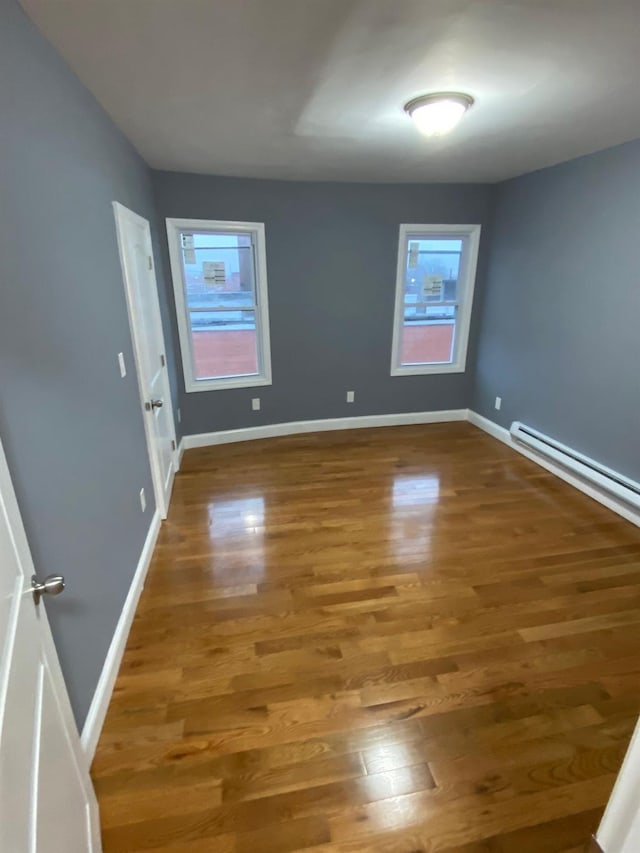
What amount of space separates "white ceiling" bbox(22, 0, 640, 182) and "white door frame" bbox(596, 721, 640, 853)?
2.11 metres

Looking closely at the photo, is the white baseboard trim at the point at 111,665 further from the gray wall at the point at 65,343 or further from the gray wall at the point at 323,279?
the gray wall at the point at 323,279

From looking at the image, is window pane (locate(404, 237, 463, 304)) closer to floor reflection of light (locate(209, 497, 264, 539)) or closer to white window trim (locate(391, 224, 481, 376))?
white window trim (locate(391, 224, 481, 376))

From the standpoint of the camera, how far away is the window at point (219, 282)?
372cm

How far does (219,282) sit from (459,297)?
245cm

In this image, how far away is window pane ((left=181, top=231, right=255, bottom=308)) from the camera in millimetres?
3783

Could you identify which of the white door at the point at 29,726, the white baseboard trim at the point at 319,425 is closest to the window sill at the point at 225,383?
the white baseboard trim at the point at 319,425

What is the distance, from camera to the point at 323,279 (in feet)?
13.6

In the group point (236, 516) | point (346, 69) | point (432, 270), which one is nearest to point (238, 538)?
point (236, 516)

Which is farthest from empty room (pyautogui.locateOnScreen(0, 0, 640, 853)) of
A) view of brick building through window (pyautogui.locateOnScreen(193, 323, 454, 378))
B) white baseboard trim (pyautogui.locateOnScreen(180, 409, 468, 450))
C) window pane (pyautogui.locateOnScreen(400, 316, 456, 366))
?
window pane (pyautogui.locateOnScreen(400, 316, 456, 366))

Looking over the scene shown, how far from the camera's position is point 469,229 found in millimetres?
4250

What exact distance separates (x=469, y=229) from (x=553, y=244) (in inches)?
38.9

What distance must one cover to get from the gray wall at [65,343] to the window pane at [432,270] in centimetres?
291

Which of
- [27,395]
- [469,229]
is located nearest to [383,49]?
[27,395]

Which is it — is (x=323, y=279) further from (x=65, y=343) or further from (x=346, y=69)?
(x=65, y=343)
